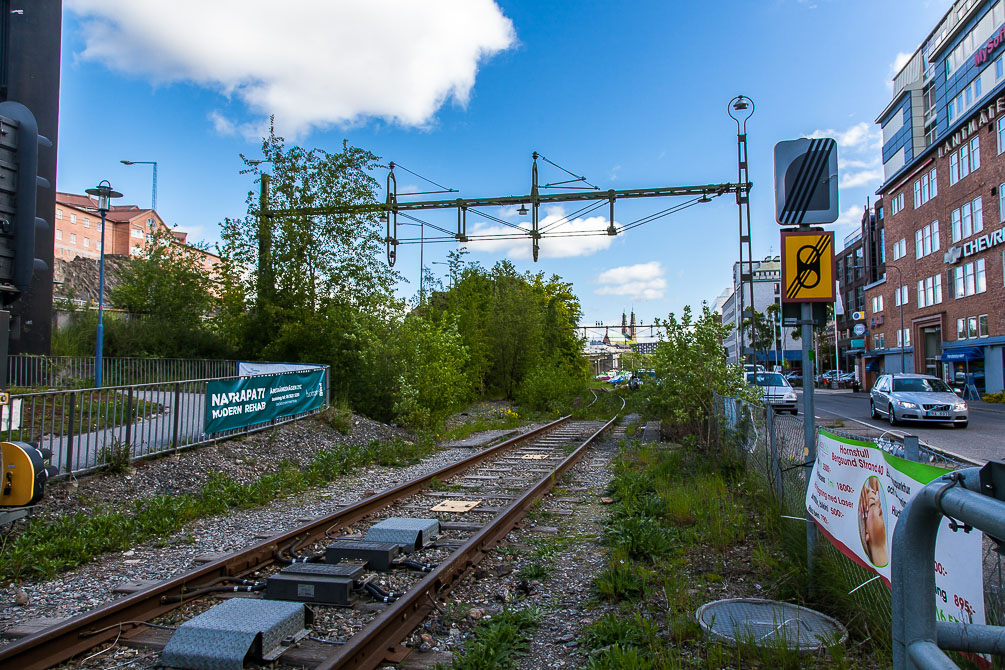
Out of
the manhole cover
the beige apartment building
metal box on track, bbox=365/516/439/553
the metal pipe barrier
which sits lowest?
metal box on track, bbox=365/516/439/553

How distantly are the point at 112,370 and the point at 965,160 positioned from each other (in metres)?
49.6

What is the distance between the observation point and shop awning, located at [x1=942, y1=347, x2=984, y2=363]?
4006 cm

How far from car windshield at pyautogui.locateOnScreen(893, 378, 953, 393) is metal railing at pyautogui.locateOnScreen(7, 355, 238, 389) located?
70.4ft

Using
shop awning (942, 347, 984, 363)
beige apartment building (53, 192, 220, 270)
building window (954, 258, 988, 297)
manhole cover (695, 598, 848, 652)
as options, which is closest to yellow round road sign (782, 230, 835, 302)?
manhole cover (695, 598, 848, 652)

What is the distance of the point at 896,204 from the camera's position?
54.3 meters

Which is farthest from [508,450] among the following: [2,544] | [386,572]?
[2,544]

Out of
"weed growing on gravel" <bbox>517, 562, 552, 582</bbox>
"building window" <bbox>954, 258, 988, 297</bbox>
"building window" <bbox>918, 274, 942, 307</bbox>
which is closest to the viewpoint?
"weed growing on gravel" <bbox>517, 562, 552, 582</bbox>

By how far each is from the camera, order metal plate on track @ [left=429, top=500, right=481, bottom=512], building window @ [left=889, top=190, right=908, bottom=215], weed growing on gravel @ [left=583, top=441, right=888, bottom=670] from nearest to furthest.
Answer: weed growing on gravel @ [left=583, top=441, right=888, bottom=670]
metal plate on track @ [left=429, top=500, right=481, bottom=512]
building window @ [left=889, top=190, right=908, bottom=215]

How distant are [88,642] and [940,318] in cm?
5389

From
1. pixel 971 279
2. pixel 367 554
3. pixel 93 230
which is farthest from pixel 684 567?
pixel 93 230

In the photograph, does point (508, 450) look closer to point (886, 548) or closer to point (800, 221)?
point (800, 221)

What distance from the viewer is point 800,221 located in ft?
17.7

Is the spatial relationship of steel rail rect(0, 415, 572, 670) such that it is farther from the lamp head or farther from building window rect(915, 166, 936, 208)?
building window rect(915, 166, 936, 208)

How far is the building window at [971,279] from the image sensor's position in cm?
3984
